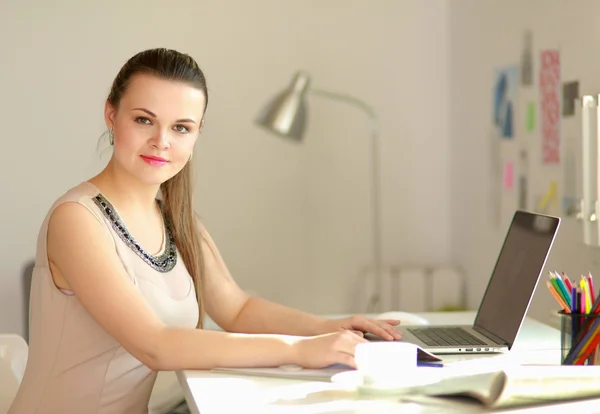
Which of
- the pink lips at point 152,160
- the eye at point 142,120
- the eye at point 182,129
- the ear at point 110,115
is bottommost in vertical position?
the pink lips at point 152,160

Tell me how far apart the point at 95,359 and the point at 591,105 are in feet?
4.17

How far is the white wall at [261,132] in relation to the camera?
3.62m

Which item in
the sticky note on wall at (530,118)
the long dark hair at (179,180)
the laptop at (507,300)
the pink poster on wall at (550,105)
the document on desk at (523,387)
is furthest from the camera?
the sticky note on wall at (530,118)

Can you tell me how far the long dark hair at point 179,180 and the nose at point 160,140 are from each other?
0.11m

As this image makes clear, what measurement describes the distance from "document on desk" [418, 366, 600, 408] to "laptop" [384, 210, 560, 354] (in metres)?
0.40

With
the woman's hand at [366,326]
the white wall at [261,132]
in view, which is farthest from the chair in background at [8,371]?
the white wall at [261,132]

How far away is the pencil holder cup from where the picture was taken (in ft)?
4.85

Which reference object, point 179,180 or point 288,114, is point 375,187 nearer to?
point 288,114

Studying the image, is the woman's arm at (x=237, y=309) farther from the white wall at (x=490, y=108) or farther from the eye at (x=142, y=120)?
the white wall at (x=490, y=108)

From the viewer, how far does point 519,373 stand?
45.9 inches

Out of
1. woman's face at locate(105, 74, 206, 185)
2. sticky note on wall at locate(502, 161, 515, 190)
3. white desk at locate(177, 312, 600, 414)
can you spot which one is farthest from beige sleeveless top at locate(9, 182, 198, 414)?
sticky note on wall at locate(502, 161, 515, 190)

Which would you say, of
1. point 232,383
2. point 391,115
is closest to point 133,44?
point 391,115

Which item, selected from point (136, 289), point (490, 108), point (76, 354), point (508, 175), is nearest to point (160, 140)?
point (136, 289)

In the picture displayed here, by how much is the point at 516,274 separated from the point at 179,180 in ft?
2.44
